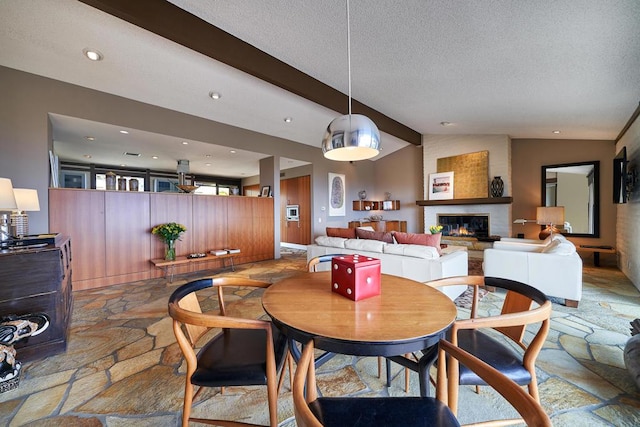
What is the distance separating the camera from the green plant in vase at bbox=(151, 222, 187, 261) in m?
4.20

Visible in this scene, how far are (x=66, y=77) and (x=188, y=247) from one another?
2.95 meters

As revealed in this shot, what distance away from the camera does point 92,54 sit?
117 inches

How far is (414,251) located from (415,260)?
0.38 ft

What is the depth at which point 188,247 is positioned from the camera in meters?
4.82

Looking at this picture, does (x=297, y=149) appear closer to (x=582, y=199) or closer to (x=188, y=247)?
(x=188, y=247)

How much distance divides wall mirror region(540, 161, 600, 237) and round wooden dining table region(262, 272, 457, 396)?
19.4ft

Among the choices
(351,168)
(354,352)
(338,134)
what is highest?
(351,168)

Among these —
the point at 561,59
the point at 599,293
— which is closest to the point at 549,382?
the point at 599,293

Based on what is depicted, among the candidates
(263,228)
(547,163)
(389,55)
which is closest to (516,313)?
(389,55)

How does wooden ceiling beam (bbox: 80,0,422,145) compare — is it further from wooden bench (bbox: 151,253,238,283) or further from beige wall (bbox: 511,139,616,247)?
beige wall (bbox: 511,139,616,247)

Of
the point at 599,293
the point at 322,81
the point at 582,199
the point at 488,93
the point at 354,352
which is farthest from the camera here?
the point at 582,199

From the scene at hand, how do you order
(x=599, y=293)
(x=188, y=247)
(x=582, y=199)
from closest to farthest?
1. (x=599, y=293)
2. (x=188, y=247)
3. (x=582, y=199)

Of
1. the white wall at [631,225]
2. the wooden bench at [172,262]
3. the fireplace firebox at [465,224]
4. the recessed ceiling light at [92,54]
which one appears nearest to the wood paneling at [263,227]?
the wooden bench at [172,262]

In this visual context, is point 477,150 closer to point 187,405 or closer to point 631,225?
point 631,225
